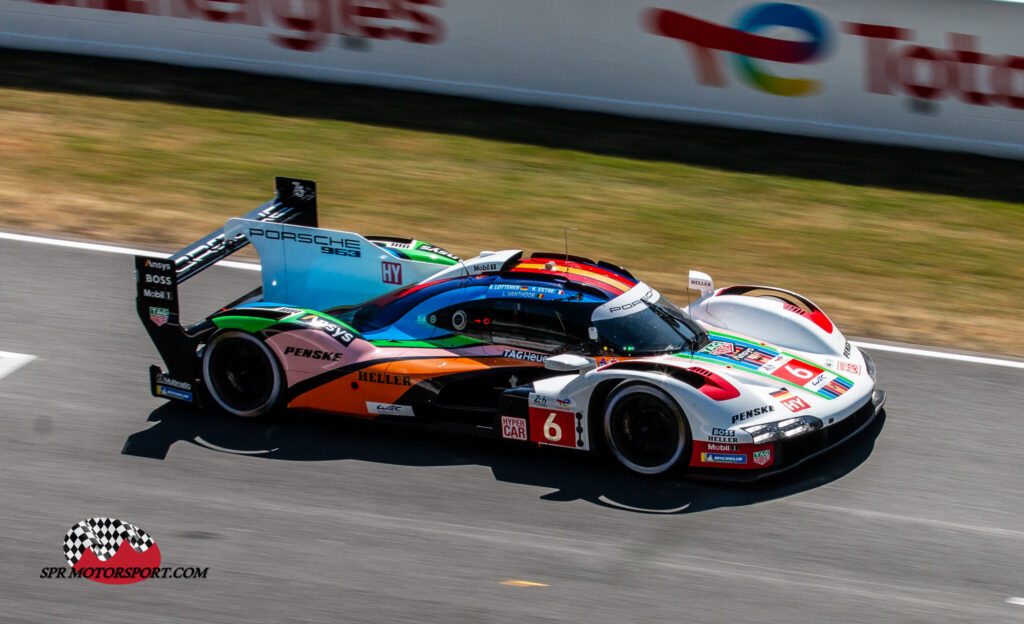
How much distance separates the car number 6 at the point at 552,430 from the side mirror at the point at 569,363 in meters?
0.37

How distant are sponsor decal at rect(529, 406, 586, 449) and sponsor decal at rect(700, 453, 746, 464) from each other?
2.69ft

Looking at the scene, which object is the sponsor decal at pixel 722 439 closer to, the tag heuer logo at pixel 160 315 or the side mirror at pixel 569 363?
the side mirror at pixel 569 363

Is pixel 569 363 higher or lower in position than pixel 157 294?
lower

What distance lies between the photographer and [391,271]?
885 cm

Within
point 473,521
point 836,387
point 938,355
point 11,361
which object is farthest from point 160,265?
point 938,355

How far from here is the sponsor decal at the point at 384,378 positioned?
793 centimetres

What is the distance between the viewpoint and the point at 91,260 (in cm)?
1137

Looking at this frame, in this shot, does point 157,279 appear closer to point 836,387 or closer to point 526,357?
point 526,357

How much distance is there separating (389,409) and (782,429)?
2706 mm

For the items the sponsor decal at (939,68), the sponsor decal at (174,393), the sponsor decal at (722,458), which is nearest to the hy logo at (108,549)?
the sponsor decal at (174,393)

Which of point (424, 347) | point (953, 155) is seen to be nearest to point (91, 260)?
point (424, 347)

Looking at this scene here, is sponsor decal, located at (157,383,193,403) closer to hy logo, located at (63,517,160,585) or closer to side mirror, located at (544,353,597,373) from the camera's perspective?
hy logo, located at (63,517,160,585)

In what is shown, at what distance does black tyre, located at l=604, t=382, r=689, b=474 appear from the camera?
24.2 ft

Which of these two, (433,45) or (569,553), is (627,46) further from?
(569,553)
